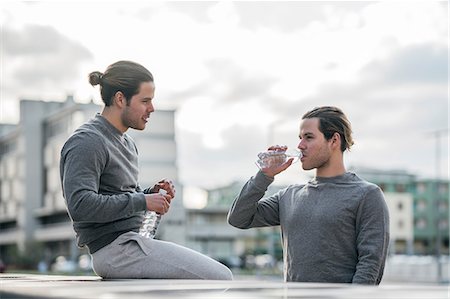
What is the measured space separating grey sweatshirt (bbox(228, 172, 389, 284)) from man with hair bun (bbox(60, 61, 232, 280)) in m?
0.57

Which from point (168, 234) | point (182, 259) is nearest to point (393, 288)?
point (182, 259)

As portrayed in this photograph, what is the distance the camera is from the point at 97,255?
3.40 m

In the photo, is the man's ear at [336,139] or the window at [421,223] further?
the window at [421,223]

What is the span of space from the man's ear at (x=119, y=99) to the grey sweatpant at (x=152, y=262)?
531 mm

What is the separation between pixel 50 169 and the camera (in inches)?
3115

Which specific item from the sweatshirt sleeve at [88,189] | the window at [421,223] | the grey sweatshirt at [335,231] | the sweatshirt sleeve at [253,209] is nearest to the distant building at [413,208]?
the window at [421,223]

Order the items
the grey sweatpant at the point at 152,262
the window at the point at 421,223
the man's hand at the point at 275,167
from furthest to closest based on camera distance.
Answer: the window at the point at 421,223 → the man's hand at the point at 275,167 → the grey sweatpant at the point at 152,262

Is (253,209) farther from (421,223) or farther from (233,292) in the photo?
(421,223)

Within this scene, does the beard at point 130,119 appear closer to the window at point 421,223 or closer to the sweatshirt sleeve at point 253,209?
the sweatshirt sleeve at point 253,209

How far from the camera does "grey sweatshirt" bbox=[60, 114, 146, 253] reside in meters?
3.30

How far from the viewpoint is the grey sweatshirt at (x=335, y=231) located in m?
3.70

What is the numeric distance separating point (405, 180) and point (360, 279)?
10499 centimetres

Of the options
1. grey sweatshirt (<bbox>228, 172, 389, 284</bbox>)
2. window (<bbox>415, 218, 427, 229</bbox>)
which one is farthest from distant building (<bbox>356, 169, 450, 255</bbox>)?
grey sweatshirt (<bbox>228, 172, 389, 284</bbox>)

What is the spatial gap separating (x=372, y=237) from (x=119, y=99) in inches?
44.4
